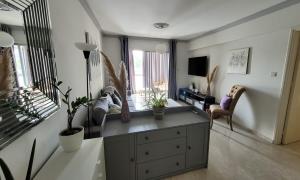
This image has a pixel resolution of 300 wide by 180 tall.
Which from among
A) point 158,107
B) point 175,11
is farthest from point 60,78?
point 175,11

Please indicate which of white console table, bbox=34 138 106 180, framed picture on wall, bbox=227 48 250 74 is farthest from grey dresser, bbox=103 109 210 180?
framed picture on wall, bbox=227 48 250 74

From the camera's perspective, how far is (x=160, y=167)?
5.74 ft

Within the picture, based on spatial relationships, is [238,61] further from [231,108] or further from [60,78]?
[60,78]

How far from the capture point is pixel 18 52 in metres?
0.77

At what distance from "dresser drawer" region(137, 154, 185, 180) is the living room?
14mm

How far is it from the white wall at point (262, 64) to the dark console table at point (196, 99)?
547 mm

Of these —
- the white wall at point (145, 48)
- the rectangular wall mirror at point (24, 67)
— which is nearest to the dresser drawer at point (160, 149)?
the rectangular wall mirror at point (24, 67)

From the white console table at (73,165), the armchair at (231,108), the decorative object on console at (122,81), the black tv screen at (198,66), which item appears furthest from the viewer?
the black tv screen at (198,66)

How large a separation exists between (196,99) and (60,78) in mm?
4173

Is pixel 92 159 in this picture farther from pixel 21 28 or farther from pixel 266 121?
pixel 266 121

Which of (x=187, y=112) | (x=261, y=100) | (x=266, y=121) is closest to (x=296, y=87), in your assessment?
(x=261, y=100)

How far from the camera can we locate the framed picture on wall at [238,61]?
10.0 feet

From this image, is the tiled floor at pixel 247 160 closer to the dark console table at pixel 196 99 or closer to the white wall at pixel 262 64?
the white wall at pixel 262 64

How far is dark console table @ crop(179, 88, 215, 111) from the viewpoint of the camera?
3986 millimetres
